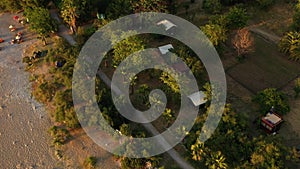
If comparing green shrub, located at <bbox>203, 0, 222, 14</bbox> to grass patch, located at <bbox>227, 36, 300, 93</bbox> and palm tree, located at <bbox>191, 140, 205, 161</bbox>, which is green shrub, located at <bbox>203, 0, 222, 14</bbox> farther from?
palm tree, located at <bbox>191, 140, 205, 161</bbox>

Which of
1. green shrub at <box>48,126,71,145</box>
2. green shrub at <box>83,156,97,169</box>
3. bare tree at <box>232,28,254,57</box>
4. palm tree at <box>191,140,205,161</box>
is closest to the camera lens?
palm tree at <box>191,140,205,161</box>

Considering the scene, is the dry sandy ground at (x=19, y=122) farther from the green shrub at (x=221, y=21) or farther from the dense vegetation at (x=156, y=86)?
the green shrub at (x=221, y=21)

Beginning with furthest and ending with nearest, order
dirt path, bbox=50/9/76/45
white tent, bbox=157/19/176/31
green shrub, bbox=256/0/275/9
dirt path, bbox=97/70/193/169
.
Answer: green shrub, bbox=256/0/275/9 → dirt path, bbox=50/9/76/45 → white tent, bbox=157/19/176/31 → dirt path, bbox=97/70/193/169

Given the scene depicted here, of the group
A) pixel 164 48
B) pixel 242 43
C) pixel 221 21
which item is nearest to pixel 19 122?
pixel 164 48

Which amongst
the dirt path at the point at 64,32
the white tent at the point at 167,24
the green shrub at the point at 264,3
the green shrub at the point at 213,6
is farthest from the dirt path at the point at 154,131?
the green shrub at the point at 264,3

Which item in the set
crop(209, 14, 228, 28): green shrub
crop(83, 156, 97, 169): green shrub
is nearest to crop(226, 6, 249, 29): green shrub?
crop(209, 14, 228, 28): green shrub

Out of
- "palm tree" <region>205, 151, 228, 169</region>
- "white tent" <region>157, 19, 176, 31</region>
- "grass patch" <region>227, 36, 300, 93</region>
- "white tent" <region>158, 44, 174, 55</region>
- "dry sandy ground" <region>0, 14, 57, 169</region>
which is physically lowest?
"dry sandy ground" <region>0, 14, 57, 169</region>

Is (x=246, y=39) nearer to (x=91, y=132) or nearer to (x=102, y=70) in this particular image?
(x=102, y=70)
